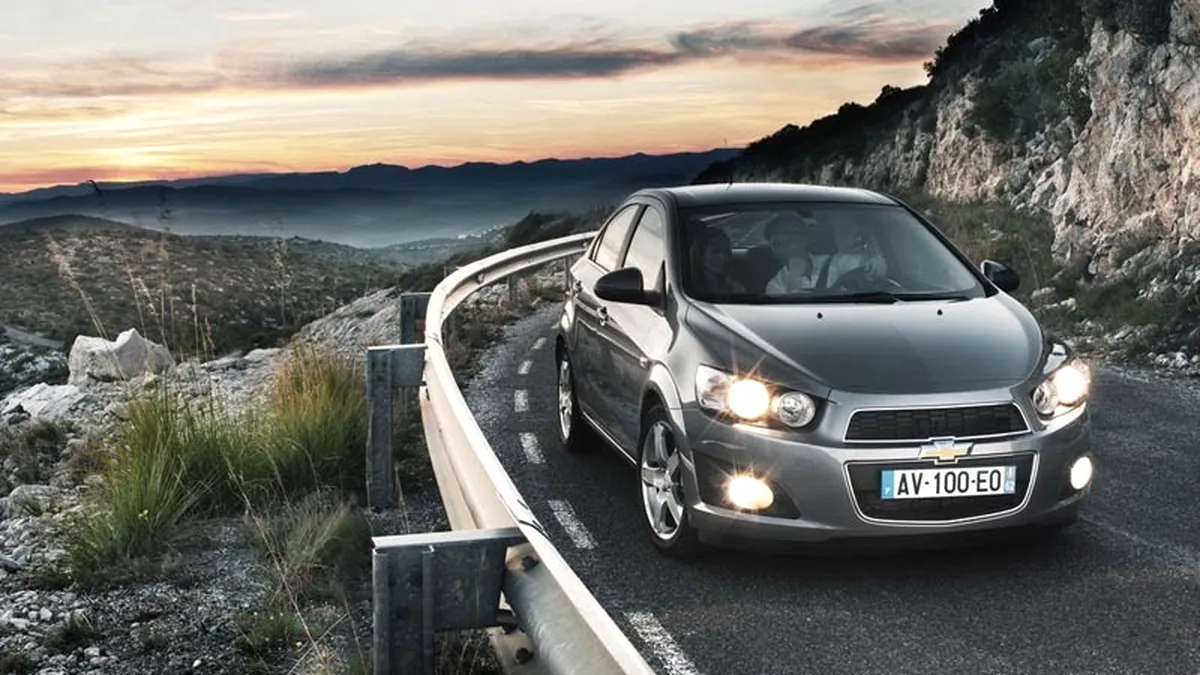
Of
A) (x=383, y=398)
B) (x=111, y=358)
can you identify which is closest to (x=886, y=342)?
(x=383, y=398)

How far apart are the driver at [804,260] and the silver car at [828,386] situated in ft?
0.04

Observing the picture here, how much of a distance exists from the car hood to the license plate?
0.34 metres

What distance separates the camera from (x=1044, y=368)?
585 cm

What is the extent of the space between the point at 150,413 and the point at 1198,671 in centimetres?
513

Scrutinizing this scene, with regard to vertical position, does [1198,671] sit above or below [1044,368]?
below

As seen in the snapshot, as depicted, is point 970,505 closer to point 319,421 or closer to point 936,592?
point 936,592

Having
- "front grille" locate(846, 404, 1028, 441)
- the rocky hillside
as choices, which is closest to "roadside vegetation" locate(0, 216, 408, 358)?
"front grille" locate(846, 404, 1028, 441)

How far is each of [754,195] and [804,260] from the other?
707 millimetres

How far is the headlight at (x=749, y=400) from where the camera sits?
18.1 ft

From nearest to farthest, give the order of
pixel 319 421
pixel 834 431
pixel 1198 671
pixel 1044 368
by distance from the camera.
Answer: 1. pixel 1198 671
2. pixel 834 431
3. pixel 1044 368
4. pixel 319 421

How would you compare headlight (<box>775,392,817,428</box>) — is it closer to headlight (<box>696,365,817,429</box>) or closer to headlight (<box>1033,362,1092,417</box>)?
headlight (<box>696,365,817,429</box>)

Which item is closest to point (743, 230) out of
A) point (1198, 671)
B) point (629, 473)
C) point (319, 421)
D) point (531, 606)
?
point (629, 473)

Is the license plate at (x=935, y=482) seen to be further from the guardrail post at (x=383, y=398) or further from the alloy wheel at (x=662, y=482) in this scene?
the guardrail post at (x=383, y=398)

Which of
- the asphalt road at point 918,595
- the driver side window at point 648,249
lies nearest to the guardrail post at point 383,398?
the asphalt road at point 918,595
